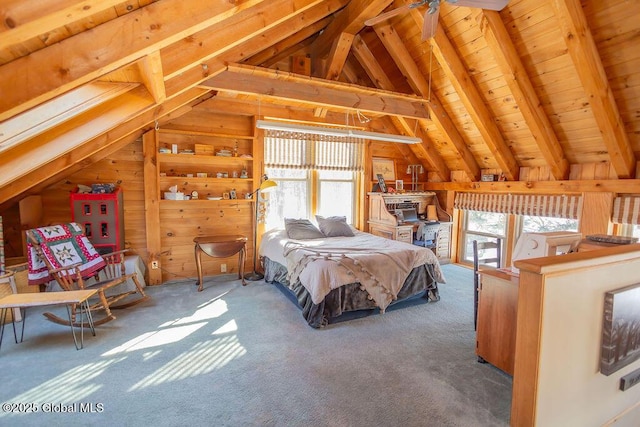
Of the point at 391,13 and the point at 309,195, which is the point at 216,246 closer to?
the point at 309,195

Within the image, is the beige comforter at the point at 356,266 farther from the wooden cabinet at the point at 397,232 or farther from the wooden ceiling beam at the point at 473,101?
the wooden ceiling beam at the point at 473,101

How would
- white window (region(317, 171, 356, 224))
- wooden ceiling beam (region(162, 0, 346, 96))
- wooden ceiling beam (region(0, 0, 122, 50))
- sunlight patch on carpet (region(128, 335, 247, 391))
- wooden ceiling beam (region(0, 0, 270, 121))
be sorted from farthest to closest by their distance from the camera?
1. white window (region(317, 171, 356, 224))
2. wooden ceiling beam (region(162, 0, 346, 96))
3. sunlight patch on carpet (region(128, 335, 247, 391))
4. wooden ceiling beam (region(0, 0, 270, 121))
5. wooden ceiling beam (region(0, 0, 122, 50))

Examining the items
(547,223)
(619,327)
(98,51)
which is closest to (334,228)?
(547,223)

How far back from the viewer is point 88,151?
113 inches

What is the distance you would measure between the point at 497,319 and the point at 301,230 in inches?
109

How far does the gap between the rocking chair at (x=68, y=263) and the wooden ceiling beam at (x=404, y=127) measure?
425cm

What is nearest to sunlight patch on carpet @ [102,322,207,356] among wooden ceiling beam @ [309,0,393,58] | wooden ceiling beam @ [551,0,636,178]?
wooden ceiling beam @ [309,0,393,58]

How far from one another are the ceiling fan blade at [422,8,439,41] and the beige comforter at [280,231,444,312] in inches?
88.9

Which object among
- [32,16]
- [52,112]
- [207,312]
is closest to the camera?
[32,16]

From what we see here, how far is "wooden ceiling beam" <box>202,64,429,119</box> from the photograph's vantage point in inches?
135

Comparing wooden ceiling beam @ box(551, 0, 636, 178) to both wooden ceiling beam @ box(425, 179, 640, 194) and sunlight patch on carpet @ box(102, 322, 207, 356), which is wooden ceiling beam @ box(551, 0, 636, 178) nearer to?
wooden ceiling beam @ box(425, 179, 640, 194)

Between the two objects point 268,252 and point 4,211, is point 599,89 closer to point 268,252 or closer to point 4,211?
point 268,252

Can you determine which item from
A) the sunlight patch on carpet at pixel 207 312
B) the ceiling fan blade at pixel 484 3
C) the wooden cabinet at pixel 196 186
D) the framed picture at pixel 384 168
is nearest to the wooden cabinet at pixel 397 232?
the framed picture at pixel 384 168

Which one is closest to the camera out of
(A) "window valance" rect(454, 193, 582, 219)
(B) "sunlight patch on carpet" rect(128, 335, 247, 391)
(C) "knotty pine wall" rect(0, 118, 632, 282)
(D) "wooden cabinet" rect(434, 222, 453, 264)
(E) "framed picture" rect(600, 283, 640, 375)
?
(E) "framed picture" rect(600, 283, 640, 375)
